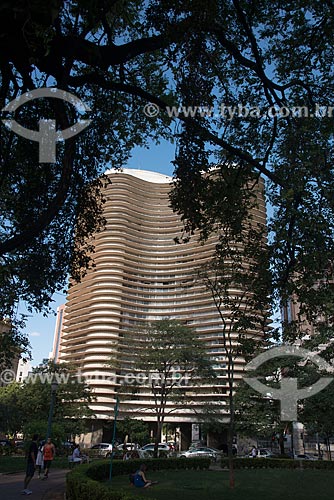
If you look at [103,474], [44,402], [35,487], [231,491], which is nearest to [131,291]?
[44,402]

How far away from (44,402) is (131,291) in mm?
40684

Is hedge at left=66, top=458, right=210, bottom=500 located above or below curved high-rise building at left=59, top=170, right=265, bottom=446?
below

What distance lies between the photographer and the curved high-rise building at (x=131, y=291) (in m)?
73.2

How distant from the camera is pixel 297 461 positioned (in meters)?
29.5

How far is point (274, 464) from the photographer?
94.7ft

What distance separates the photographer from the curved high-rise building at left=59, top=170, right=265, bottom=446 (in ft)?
240

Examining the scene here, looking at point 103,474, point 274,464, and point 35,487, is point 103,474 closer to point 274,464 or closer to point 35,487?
point 35,487

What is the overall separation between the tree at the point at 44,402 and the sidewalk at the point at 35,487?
25.2 metres

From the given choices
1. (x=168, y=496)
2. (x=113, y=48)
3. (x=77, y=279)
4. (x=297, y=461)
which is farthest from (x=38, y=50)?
(x=297, y=461)

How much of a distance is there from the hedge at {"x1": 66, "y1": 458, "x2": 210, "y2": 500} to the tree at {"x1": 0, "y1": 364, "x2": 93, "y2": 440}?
60.9 ft

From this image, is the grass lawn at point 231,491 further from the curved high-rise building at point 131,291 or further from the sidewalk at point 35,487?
the curved high-rise building at point 131,291

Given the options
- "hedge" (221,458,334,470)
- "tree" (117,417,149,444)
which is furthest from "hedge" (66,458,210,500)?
"tree" (117,417,149,444)

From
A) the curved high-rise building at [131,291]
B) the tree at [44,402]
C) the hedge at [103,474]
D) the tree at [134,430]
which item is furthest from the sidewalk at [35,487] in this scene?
the curved high-rise building at [131,291]

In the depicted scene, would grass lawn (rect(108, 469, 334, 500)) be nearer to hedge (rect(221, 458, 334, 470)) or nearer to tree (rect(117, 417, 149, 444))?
hedge (rect(221, 458, 334, 470))
